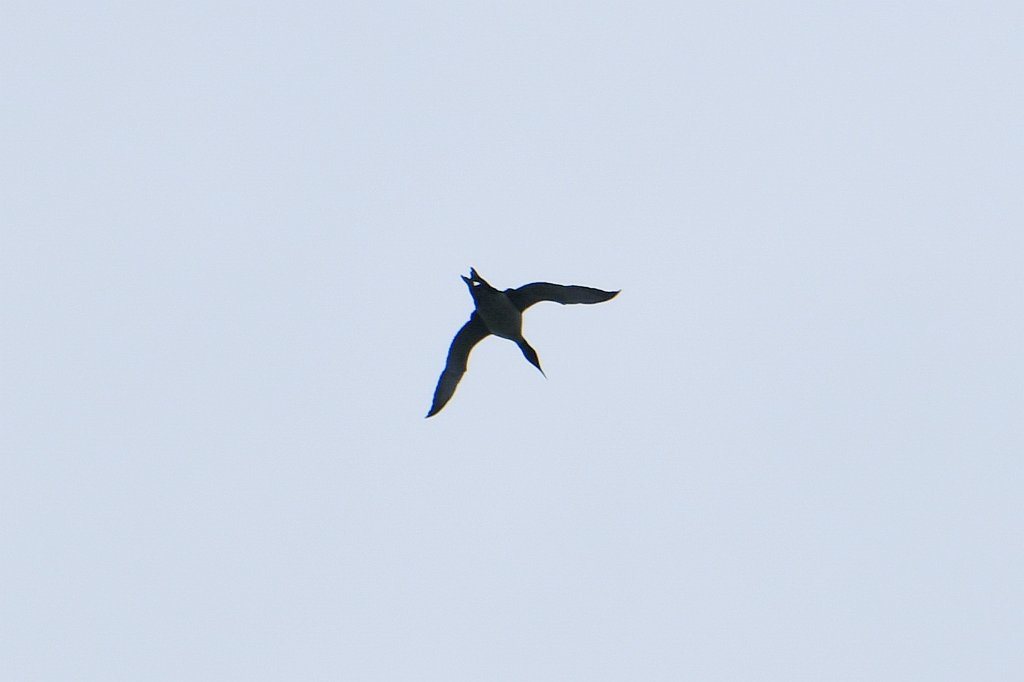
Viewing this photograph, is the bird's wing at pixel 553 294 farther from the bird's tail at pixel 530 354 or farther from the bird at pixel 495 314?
the bird's tail at pixel 530 354

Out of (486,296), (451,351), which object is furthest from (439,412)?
(486,296)

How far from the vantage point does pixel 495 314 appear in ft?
75.8

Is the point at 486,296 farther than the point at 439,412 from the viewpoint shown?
No

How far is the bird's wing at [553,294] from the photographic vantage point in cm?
2270

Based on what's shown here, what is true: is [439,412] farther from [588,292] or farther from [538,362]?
[588,292]

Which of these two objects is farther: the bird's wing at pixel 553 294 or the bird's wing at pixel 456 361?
the bird's wing at pixel 456 361

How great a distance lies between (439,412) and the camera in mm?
24422

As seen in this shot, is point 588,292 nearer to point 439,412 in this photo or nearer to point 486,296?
point 486,296

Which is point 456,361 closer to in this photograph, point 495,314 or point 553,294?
point 495,314

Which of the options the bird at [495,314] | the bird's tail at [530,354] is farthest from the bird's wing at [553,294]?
the bird's tail at [530,354]

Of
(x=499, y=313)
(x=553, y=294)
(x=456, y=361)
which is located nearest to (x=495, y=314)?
(x=499, y=313)

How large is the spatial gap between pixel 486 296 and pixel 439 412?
2.92 meters

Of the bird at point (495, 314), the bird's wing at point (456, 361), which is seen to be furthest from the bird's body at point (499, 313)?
the bird's wing at point (456, 361)

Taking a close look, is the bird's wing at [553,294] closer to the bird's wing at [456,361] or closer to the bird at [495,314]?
the bird at [495,314]
